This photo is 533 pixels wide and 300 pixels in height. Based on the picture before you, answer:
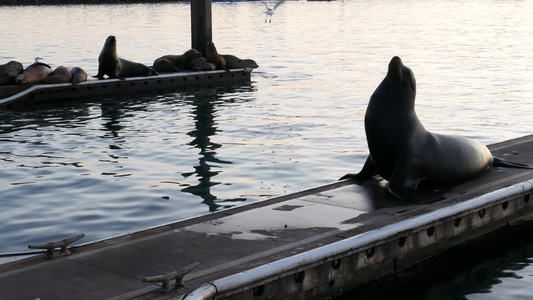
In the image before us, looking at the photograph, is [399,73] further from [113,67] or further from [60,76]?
[113,67]

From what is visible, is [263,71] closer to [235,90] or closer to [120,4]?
[235,90]

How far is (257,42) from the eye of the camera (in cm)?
3841

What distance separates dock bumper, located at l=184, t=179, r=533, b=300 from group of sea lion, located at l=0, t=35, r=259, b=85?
1083 centimetres

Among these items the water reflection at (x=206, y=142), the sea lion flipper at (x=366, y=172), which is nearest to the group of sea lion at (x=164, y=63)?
the water reflection at (x=206, y=142)

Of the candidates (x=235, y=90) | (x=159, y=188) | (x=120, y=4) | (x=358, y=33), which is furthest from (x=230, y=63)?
(x=120, y=4)

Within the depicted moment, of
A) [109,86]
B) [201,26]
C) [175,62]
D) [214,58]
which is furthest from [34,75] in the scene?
[201,26]

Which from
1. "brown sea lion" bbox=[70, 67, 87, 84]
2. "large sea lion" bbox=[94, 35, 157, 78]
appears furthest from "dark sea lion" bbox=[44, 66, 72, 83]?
"large sea lion" bbox=[94, 35, 157, 78]

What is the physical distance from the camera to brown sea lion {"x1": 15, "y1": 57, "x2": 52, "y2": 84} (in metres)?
16.4

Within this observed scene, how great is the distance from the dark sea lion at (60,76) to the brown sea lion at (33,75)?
11cm

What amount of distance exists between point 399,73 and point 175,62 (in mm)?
13160

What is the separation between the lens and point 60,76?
55.6 ft

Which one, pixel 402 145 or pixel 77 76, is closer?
pixel 402 145

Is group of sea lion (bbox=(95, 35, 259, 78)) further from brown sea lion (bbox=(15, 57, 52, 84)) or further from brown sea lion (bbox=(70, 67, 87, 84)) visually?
brown sea lion (bbox=(15, 57, 52, 84))

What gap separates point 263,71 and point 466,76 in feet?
17.7
